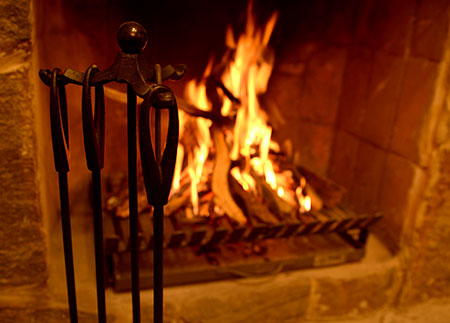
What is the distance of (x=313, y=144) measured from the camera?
192 cm

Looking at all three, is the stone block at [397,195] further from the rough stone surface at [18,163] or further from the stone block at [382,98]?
the rough stone surface at [18,163]

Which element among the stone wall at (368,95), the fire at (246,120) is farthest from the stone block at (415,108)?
the fire at (246,120)

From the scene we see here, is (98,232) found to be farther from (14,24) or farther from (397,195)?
(397,195)

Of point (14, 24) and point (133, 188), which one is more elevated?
point (14, 24)

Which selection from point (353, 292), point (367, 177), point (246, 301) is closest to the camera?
point (246, 301)

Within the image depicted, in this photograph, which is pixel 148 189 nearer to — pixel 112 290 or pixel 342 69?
pixel 112 290

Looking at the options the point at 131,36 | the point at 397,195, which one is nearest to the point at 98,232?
the point at 131,36

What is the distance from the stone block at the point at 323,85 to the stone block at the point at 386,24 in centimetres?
13

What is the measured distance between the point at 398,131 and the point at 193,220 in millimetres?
685

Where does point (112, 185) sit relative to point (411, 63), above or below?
below

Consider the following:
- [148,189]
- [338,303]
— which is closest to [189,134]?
[338,303]

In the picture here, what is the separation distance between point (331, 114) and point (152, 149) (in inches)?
49.1

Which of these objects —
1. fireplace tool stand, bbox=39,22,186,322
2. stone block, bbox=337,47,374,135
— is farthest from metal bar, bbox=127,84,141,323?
stone block, bbox=337,47,374,135

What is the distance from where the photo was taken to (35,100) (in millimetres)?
1061
